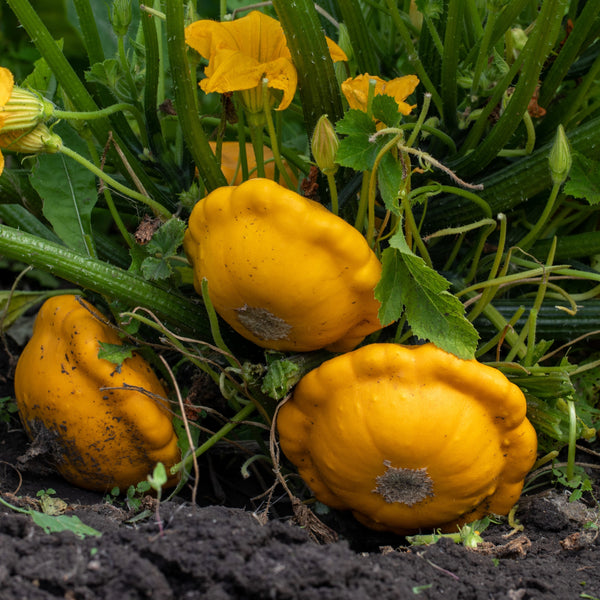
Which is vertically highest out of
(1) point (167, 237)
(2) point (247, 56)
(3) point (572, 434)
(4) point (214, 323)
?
(2) point (247, 56)

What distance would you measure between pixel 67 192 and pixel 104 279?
0.99 feet

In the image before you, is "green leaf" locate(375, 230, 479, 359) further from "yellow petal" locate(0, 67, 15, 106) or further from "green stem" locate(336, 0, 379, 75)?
"yellow petal" locate(0, 67, 15, 106)

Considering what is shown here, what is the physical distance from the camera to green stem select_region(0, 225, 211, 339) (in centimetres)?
121

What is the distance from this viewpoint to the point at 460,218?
1476 millimetres

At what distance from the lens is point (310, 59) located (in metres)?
1.29

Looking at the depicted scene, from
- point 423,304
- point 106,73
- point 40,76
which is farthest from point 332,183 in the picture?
point 40,76

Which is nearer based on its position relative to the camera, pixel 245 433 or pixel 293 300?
pixel 293 300

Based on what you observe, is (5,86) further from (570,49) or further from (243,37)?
(570,49)

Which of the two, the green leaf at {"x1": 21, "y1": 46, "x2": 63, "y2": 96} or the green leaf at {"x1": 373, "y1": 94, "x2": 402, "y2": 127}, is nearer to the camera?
the green leaf at {"x1": 373, "y1": 94, "x2": 402, "y2": 127}

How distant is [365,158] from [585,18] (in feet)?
1.75

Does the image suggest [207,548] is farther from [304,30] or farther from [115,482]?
[304,30]

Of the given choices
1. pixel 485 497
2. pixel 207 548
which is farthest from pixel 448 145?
pixel 207 548

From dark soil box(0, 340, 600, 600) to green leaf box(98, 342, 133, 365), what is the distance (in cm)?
26

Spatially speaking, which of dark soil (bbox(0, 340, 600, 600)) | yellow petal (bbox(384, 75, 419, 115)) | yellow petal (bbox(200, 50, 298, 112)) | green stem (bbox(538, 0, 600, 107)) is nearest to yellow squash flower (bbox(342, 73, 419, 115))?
yellow petal (bbox(384, 75, 419, 115))
